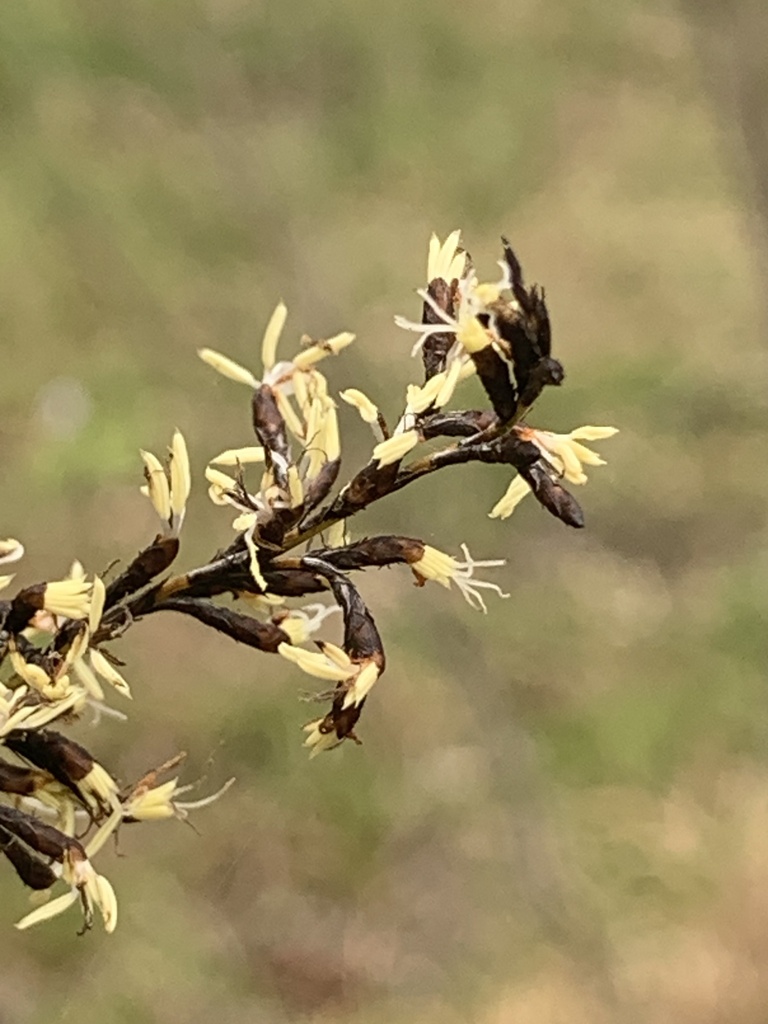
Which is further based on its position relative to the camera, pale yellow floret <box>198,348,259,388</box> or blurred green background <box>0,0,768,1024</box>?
blurred green background <box>0,0,768,1024</box>

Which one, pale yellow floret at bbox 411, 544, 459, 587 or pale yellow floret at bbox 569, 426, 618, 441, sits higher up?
pale yellow floret at bbox 569, 426, 618, 441

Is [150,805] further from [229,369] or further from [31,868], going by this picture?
[229,369]

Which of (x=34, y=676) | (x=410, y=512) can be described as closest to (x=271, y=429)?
(x=34, y=676)

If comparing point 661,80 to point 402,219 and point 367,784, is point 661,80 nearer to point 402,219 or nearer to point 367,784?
point 402,219

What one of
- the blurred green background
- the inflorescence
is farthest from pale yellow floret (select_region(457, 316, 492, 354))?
the blurred green background

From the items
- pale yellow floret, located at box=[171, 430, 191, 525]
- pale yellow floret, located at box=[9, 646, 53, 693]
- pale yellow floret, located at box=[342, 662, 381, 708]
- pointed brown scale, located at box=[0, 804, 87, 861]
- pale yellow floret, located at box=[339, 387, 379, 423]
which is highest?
pale yellow floret, located at box=[339, 387, 379, 423]

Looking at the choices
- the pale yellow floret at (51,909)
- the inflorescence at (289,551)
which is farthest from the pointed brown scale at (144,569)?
the pale yellow floret at (51,909)

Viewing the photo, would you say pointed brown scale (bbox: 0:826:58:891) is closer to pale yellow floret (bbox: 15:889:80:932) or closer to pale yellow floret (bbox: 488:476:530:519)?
pale yellow floret (bbox: 15:889:80:932)
